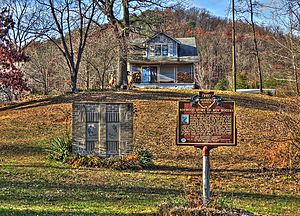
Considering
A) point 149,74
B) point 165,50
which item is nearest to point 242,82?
point 165,50

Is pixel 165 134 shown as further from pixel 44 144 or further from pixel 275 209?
pixel 275 209

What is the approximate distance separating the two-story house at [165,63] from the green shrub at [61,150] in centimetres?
2918

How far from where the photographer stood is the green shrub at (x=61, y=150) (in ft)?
52.6

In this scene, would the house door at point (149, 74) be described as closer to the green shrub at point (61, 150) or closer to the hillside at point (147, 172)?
the hillside at point (147, 172)

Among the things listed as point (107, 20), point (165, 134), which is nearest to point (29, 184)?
point (165, 134)

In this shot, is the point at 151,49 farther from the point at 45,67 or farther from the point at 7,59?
the point at 7,59

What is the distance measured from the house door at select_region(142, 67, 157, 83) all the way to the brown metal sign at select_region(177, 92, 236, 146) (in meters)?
37.5

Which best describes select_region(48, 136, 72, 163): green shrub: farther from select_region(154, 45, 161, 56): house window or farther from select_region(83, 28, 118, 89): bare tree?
select_region(154, 45, 161, 56): house window

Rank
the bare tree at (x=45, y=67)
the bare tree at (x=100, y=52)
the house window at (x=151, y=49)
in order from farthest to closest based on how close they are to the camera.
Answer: the bare tree at (x=45, y=67)
the house window at (x=151, y=49)
the bare tree at (x=100, y=52)

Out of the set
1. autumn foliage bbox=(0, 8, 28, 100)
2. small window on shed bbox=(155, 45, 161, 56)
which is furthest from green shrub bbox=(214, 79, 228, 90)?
autumn foliage bbox=(0, 8, 28, 100)

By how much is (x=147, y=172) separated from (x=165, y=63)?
3219 centimetres

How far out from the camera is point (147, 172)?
48.1ft

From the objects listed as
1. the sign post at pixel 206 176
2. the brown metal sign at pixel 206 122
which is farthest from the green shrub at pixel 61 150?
the sign post at pixel 206 176

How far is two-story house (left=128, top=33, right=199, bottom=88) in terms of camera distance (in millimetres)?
45625
